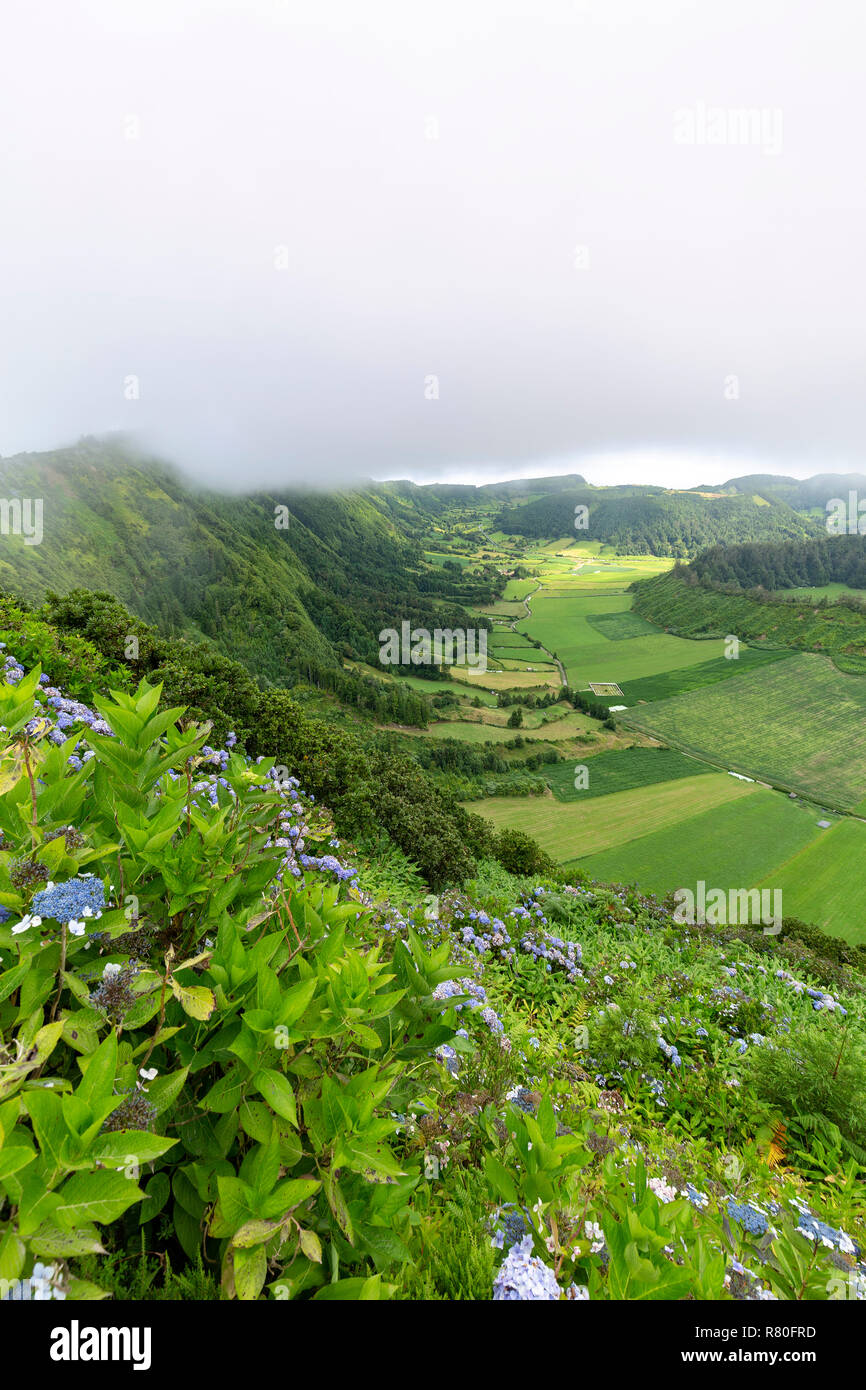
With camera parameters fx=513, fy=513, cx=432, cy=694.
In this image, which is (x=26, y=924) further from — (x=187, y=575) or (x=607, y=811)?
(x=187, y=575)

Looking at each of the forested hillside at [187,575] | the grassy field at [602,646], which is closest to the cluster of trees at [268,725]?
the grassy field at [602,646]

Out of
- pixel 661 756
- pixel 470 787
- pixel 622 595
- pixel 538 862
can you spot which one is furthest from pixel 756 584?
pixel 538 862

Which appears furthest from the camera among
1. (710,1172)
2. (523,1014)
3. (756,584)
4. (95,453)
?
(95,453)

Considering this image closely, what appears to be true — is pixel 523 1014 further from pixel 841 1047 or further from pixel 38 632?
pixel 38 632

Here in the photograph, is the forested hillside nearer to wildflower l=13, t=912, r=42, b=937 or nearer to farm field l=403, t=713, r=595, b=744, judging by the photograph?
farm field l=403, t=713, r=595, b=744

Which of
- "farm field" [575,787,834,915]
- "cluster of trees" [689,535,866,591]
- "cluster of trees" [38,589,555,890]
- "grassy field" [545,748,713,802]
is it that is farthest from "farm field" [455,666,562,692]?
"cluster of trees" [38,589,555,890]

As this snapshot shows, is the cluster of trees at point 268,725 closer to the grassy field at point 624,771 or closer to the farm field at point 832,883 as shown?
the farm field at point 832,883
